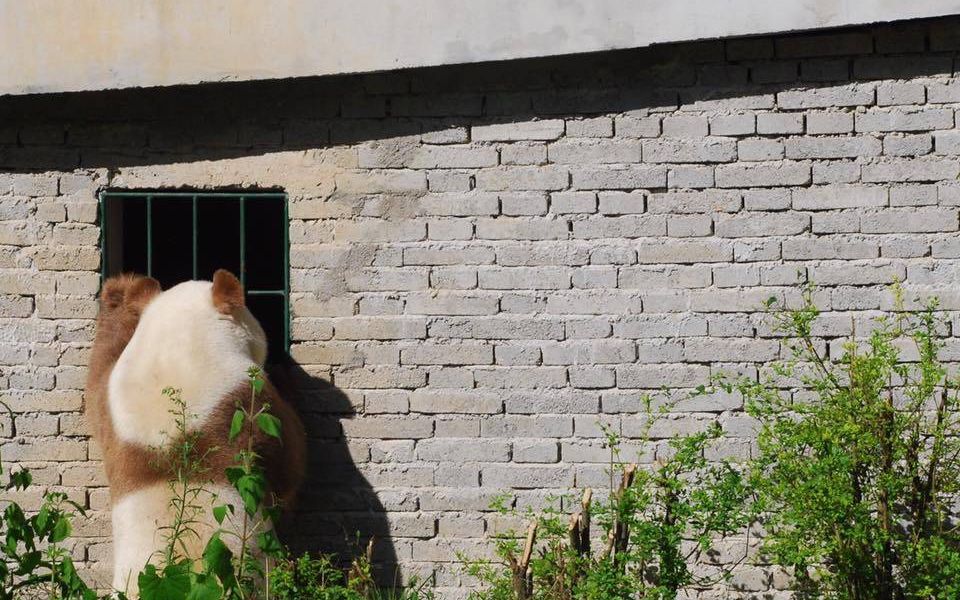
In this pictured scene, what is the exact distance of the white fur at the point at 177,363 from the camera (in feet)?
14.4

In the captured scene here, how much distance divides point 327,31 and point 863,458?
8.89 feet

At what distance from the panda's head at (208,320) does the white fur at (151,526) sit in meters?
0.55

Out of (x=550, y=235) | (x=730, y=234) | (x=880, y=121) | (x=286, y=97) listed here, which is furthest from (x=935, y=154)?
(x=286, y=97)

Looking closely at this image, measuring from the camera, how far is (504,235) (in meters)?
4.89

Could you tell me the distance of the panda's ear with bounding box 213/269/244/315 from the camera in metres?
4.60

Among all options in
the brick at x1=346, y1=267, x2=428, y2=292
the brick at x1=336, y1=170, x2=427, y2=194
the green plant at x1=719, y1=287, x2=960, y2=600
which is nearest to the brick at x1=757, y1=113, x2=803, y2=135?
the green plant at x1=719, y1=287, x2=960, y2=600

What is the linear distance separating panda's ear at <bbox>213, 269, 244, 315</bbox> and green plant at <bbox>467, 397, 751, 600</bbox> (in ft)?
4.36

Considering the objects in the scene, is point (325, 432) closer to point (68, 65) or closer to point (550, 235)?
point (550, 235)

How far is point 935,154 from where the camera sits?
468 cm

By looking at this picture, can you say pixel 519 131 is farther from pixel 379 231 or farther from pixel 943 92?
pixel 943 92

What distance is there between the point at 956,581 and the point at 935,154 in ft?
5.47

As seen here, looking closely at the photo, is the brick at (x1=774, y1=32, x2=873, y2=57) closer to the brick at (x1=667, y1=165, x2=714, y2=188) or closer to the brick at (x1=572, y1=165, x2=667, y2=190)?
the brick at (x1=667, y1=165, x2=714, y2=188)

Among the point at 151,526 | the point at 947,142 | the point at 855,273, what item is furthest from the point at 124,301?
the point at 947,142

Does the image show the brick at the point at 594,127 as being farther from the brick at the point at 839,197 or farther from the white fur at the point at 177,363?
the white fur at the point at 177,363
